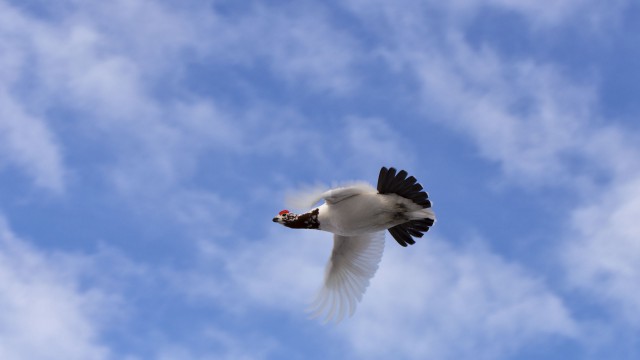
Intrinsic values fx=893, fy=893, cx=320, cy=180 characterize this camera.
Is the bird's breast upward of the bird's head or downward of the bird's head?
downward

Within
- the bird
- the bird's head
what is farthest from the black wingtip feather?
the bird's head

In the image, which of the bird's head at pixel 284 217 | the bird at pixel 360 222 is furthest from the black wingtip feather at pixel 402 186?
the bird's head at pixel 284 217

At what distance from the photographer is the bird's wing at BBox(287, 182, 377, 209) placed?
20922 millimetres

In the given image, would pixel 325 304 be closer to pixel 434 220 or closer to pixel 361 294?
pixel 361 294

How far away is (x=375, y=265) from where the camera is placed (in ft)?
79.8

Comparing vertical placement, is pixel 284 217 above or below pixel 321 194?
above

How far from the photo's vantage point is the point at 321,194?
20.9 metres

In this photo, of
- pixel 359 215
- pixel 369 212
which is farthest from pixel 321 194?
pixel 369 212

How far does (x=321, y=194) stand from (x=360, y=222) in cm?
127

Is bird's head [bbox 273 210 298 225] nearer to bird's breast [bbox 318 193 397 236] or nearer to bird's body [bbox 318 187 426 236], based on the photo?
bird's breast [bbox 318 193 397 236]

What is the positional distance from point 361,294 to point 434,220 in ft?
12.7

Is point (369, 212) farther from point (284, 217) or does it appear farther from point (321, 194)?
point (284, 217)

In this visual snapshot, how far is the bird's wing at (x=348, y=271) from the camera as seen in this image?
79.4ft

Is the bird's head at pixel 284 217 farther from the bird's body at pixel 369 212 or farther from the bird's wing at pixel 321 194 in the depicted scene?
the bird's wing at pixel 321 194
